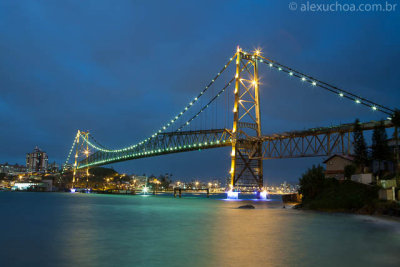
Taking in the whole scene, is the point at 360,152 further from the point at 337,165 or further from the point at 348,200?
the point at 348,200

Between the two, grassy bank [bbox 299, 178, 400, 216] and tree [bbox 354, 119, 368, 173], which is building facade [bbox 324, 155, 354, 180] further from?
grassy bank [bbox 299, 178, 400, 216]

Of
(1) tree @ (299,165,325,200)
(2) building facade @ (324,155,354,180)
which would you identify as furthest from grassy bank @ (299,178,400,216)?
(2) building facade @ (324,155,354,180)

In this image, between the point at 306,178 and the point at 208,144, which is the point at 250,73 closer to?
the point at 208,144

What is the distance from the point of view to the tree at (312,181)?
4206cm

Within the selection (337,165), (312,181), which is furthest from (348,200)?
(337,165)

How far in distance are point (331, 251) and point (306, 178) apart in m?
29.3

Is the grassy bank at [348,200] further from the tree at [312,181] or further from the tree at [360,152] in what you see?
the tree at [360,152]

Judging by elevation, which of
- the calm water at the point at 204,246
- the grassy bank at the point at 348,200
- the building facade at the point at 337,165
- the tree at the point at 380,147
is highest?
the tree at the point at 380,147

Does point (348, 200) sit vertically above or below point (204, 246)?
above

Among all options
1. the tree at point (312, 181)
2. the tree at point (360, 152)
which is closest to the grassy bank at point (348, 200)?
the tree at point (312, 181)

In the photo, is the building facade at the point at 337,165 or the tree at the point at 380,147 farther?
the building facade at the point at 337,165

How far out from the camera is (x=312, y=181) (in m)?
42.6

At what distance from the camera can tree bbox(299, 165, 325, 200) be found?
42062 mm

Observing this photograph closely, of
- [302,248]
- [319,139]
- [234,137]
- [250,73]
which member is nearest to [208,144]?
[234,137]
